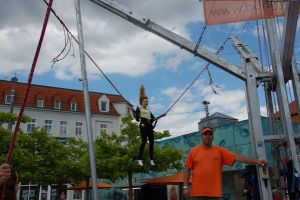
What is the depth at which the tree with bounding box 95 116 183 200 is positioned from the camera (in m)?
18.4

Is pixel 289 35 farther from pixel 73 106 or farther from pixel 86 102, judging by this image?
pixel 73 106

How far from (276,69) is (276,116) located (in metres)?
1.42

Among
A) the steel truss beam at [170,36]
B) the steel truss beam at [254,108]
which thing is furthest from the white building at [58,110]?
the steel truss beam at [254,108]

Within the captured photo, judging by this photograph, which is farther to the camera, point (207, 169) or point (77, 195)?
point (77, 195)

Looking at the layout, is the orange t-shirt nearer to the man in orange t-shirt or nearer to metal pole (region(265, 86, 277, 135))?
the man in orange t-shirt

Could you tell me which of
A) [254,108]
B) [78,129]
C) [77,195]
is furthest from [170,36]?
[78,129]

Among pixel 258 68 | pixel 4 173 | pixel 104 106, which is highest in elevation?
pixel 104 106

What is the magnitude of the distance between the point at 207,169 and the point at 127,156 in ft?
43.9

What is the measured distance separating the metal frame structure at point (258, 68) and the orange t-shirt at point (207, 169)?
1248mm

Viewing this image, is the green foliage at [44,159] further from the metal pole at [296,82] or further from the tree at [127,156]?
the metal pole at [296,82]

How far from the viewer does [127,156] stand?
1847 centimetres

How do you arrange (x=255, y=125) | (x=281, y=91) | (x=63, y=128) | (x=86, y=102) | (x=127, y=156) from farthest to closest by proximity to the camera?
1. (x=63, y=128)
2. (x=127, y=156)
3. (x=255, y=125)
4. (x=281, y=91)
5. (x=86, y=102)

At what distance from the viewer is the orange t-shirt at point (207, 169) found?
5.25 metres

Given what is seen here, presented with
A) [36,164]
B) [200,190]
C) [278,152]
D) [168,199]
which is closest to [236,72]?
[278,152]
